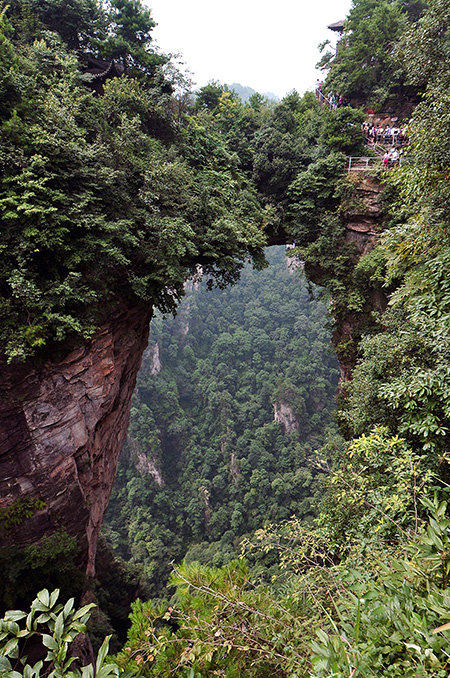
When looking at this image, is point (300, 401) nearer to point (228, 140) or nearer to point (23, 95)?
point (228, 140)

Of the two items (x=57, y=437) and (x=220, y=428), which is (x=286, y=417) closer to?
(x=220, y=428)

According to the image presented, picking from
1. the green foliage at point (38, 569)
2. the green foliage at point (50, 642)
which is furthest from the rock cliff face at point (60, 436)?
the green foliage at point (50, 642)

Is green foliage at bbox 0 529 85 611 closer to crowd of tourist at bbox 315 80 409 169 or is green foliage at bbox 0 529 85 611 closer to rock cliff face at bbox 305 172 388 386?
rock cliff face at bbox 305 172 388 386

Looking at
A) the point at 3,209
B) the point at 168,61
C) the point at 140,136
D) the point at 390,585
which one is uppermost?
the point at 168,61

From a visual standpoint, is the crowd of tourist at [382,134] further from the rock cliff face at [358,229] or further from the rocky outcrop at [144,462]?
the rocky outcrop at [144,462]

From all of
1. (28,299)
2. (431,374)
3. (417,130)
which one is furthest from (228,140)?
(431,374)

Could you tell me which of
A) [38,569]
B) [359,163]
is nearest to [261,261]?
[359,163]
